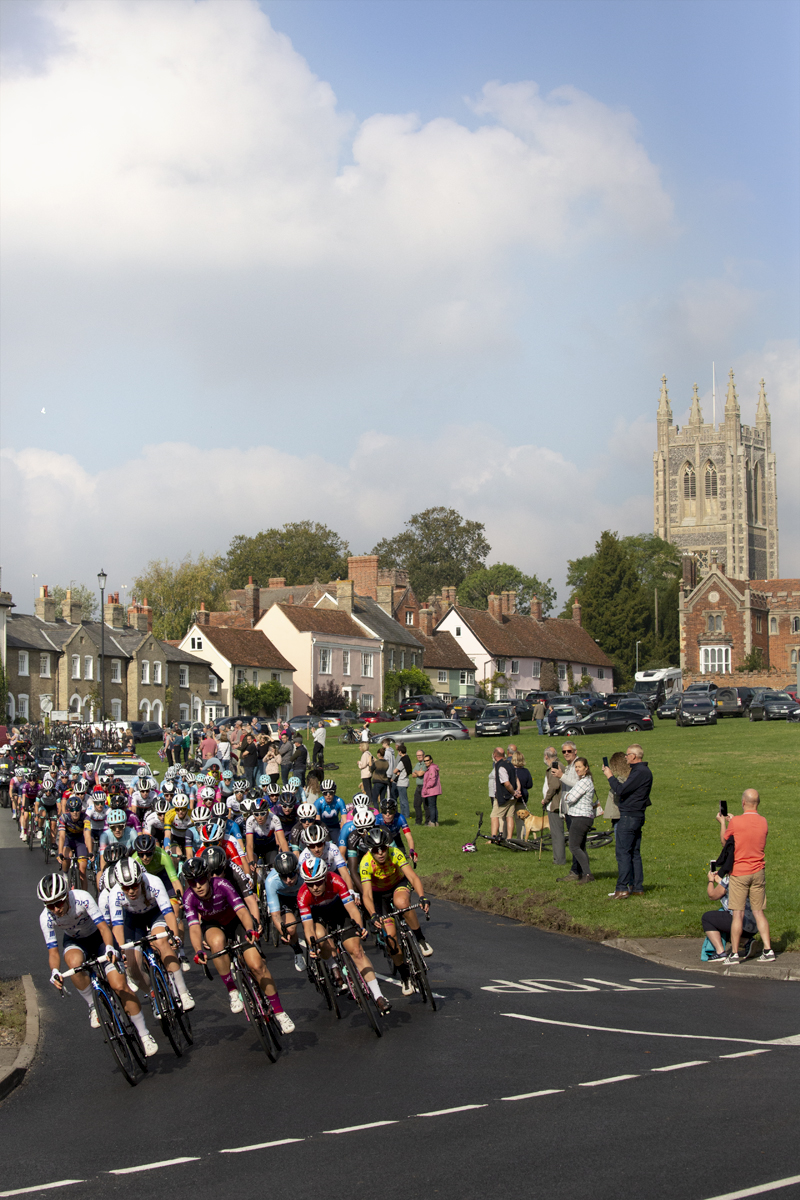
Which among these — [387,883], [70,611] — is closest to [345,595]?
[70,611]

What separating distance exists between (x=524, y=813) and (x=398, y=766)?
10.2ft

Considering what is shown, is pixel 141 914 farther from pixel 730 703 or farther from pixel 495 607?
pixel 495 607

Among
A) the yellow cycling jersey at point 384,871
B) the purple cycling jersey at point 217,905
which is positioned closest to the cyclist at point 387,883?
the yellow cycling jersey at point 384,871

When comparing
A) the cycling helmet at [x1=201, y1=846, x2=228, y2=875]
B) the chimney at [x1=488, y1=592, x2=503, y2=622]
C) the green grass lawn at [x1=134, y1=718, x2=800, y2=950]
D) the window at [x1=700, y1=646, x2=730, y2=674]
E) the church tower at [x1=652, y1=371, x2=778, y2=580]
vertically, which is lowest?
the green grass lawn at [x1=134, y1=718, x2=800, y2=950]

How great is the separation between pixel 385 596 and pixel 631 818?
77.9 metres

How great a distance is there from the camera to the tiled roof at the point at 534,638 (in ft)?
315

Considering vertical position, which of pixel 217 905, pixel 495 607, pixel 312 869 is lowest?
pixel 217 905

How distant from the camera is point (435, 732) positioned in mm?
53781

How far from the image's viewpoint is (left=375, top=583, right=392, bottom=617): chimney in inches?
3716

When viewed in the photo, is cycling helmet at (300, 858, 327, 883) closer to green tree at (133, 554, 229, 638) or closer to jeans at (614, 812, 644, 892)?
jeans at (614, 812, 644, 892)

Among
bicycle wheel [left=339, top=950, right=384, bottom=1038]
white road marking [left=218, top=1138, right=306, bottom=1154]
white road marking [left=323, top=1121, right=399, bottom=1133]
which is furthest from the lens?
bicycle wheel [left=339, top=950, right=384, bottom=1038]

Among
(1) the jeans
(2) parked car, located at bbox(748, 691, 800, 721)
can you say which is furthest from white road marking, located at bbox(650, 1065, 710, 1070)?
(2) parked car, located at bbox(748, 691, 800, 721)

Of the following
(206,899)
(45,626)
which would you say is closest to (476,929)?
(206,899)

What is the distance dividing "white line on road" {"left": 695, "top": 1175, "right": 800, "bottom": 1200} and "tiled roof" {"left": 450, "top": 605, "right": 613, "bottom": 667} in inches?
3456
